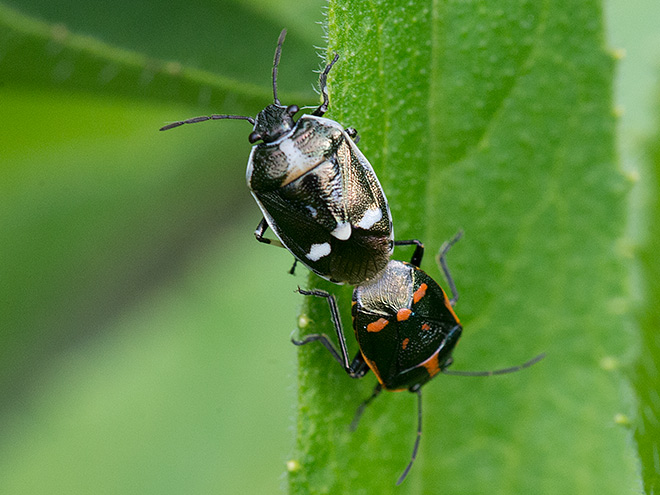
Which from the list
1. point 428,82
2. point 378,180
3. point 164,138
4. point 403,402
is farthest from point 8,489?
point 428,82

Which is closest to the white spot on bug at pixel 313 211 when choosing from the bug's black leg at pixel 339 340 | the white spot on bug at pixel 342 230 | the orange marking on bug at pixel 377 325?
the white spot on bug at pixel 342 230

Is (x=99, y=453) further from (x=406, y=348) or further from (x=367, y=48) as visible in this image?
(x=367, y=48)

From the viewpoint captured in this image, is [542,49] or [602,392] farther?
[602,392]

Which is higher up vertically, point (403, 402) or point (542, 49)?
point (542, 49)

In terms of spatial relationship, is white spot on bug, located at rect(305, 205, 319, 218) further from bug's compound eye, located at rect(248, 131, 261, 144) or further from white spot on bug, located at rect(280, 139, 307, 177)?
bug's compound eye, located at rect(248, 131, 261, 144)

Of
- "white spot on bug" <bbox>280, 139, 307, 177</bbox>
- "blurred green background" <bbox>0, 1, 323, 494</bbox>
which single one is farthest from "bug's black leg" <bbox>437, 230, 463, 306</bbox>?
"blurred green background" <bbox>0, 1, 323, 494</bbox>

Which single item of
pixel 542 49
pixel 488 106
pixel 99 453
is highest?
pixel 542 49

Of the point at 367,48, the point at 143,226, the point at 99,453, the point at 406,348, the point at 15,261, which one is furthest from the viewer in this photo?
the point at 143,226
